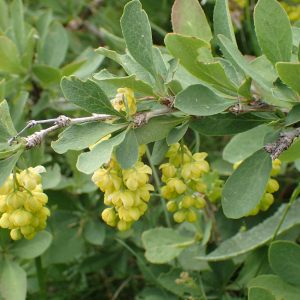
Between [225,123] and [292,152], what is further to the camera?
[225,123]

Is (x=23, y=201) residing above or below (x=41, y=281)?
above

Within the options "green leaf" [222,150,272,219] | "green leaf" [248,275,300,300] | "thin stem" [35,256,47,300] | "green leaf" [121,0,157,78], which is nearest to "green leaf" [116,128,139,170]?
"green leaf" [121,0,157,78]

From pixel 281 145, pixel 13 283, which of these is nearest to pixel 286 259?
pixel 281 145

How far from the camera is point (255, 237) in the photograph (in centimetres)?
133

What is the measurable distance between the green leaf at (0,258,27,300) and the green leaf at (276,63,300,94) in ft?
4.09

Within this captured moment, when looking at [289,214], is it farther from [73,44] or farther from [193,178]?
[73,44]

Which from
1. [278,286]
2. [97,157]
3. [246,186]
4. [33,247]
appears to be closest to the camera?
[97,157]

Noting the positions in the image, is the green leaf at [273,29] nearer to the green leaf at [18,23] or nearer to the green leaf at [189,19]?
the green leaf at [189,19]

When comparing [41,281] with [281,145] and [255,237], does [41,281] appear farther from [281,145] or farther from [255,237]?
[281,145]

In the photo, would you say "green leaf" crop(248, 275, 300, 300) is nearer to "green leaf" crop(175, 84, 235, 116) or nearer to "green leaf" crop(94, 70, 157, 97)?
"green leaf" crop(175, 84, 235, 116)

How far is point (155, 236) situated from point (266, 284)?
502 mm

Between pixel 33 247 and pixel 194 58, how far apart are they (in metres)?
1.12

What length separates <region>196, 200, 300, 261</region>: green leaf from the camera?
1.25 meters

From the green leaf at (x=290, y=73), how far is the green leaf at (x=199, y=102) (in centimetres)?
16
